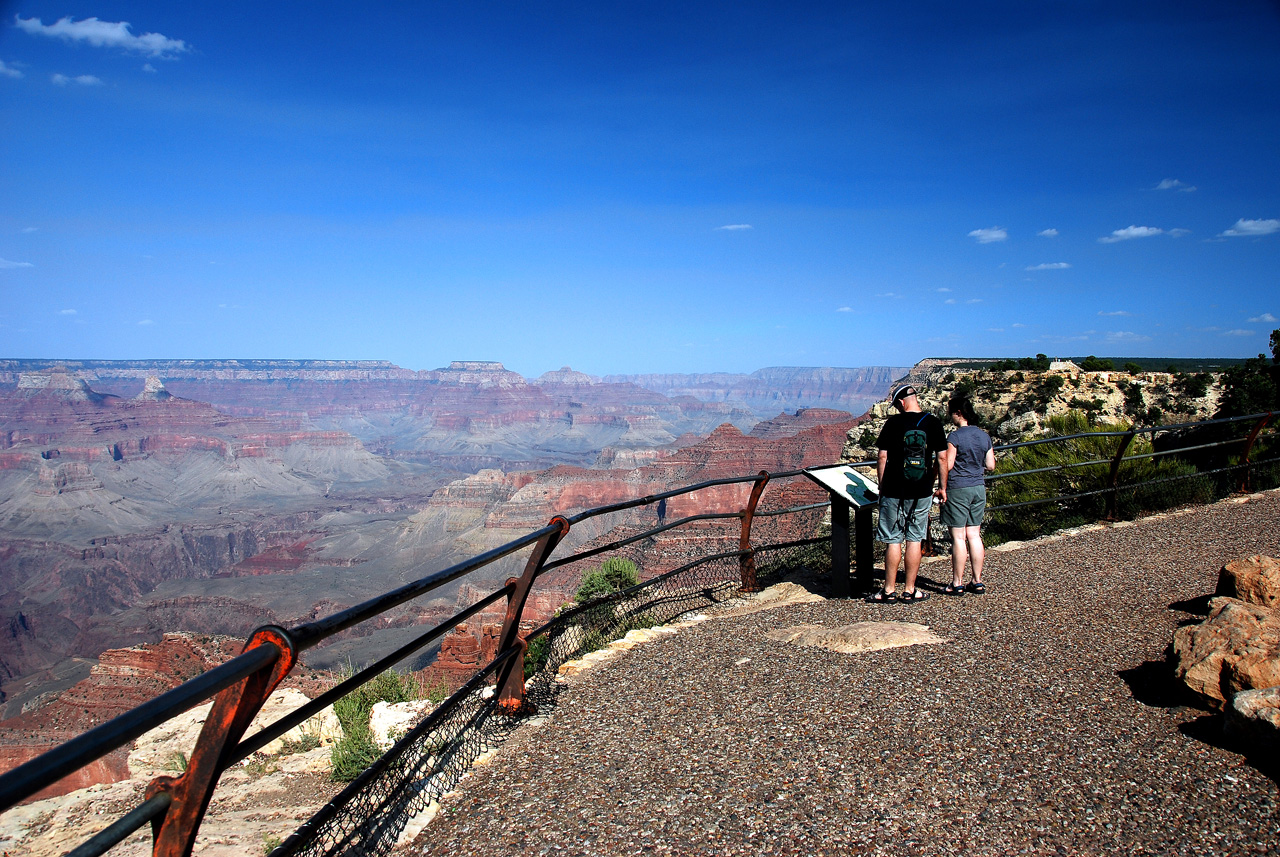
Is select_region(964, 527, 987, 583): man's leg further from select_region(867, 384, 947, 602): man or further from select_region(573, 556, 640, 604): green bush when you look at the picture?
select_region(573, 556, 640, 604): green bush

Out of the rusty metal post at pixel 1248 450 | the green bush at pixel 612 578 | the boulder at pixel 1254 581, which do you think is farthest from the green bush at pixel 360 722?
the rusty metal post at pixel 1248 450

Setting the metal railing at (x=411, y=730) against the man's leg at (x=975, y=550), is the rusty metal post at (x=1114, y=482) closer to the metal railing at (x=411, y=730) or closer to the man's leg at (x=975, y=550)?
the metal railing at (x=411, y=730)

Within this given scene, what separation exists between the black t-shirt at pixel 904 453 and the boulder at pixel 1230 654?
87.4 inches

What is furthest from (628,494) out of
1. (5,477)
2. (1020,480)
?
(5,477)

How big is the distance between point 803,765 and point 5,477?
216 m

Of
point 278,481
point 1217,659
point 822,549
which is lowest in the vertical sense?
point 278,481

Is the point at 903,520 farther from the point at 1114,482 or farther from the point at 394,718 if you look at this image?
the point at 394,718

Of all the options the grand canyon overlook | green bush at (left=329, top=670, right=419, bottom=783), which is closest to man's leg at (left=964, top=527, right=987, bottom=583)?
green bush at (left=329, top=670, right=419, bottom=783)

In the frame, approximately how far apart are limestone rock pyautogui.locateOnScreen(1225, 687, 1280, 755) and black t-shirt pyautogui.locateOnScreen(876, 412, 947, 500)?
112 inches

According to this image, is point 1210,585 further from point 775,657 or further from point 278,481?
point 278,481

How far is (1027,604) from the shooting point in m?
5.74

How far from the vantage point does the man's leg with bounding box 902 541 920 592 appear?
604cm

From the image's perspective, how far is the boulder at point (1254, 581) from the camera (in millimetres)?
4520

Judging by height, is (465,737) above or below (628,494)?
above
